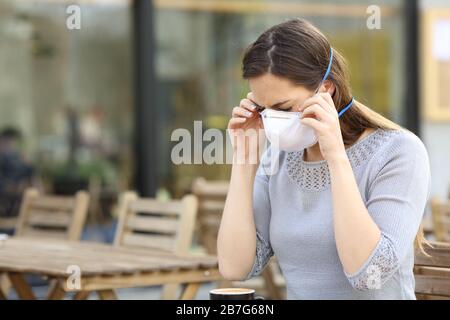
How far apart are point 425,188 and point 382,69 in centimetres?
596

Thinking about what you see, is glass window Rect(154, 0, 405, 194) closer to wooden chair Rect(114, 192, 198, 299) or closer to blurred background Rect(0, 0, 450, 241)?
blurred background Rect(0, 0, 450, 241)

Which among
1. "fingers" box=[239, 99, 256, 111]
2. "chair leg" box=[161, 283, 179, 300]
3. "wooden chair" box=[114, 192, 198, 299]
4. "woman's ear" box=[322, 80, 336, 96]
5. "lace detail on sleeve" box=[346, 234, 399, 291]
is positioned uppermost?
"woman's ear" box=[322, 80, 336, 96]

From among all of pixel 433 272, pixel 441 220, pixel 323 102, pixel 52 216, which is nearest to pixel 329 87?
pixel 323 102

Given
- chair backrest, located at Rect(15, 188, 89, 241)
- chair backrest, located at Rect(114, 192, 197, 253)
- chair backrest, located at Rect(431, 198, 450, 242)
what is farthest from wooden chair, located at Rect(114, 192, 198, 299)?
chair backrest, located at Rect(431, 198, 450, 242)

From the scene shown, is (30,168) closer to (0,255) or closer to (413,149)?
(0,255)

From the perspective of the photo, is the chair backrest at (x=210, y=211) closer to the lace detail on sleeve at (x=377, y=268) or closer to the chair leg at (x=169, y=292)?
the chair leg at (x=169, y=292)

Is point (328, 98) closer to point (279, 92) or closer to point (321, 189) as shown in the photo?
point (279, 92)

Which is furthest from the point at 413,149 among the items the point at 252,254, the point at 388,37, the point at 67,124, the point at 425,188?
the point at 388,37

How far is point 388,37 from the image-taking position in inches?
326

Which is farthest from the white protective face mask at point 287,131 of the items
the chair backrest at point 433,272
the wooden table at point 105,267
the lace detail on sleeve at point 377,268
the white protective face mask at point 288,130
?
the wooden table at point 105,267

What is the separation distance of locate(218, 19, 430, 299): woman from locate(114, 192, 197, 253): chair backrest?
5.25ft

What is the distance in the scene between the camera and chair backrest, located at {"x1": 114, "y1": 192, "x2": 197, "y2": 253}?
14.3 ft

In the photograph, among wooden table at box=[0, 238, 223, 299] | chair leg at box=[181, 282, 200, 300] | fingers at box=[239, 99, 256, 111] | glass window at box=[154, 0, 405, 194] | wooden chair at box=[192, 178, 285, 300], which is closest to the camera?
fingers at box=[239, 99, 256, 111]

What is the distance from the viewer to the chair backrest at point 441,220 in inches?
185
